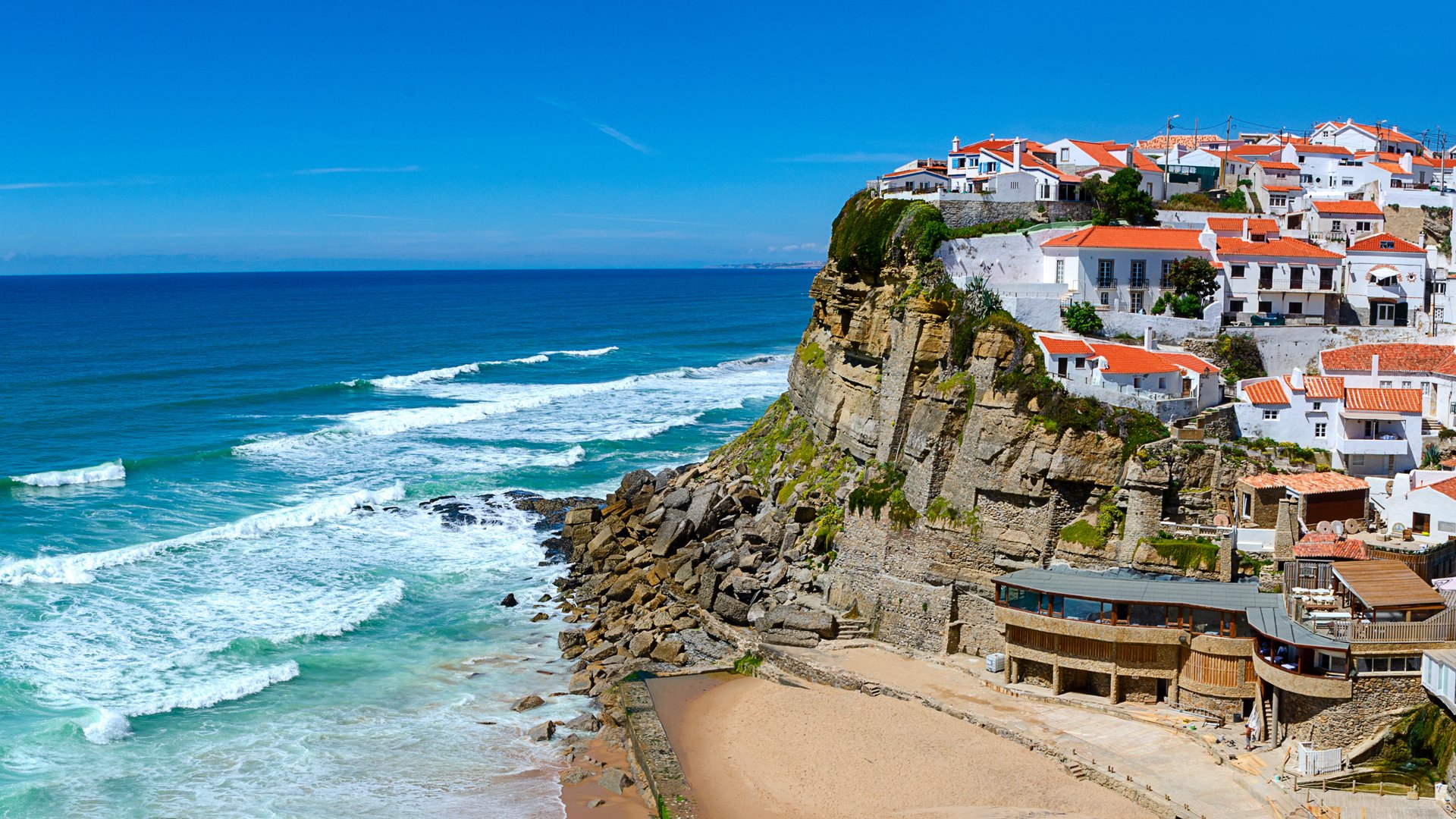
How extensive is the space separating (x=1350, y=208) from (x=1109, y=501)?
2398cm

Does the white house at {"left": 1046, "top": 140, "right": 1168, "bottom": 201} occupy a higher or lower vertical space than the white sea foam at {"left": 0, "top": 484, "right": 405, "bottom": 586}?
higher

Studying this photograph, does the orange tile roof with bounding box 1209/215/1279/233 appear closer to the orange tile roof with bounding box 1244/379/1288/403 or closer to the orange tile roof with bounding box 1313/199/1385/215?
the orange tile roof with bounding box 1313/199/1385/215

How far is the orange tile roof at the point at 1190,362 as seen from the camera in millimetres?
32750

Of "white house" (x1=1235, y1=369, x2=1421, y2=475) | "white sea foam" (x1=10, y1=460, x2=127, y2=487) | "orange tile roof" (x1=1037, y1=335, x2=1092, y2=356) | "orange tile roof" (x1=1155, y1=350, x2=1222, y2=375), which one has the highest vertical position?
"orange tile roof" (x1=1037, y1=335, x2=1092, y2=356)

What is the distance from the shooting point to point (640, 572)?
131ft

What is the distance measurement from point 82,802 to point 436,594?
Answer: 1496 centimetres

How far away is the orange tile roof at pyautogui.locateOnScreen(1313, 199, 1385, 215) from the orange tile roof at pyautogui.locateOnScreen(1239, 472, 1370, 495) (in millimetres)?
20455

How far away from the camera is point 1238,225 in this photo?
4247 centimetres

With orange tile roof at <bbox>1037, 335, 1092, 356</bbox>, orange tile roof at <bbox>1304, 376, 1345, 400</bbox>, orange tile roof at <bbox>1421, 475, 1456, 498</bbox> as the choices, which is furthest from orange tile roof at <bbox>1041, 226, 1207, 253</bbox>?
orange tile roof at <bbox>1421, 475, 1456, 498</bbox>

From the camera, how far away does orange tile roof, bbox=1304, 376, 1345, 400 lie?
103 ft

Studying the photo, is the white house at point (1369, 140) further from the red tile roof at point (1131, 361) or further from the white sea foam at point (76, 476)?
the white sea foam at point (76, 476)

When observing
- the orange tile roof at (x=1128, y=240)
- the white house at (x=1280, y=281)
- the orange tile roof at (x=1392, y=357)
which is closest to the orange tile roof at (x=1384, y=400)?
the orange tile roof at (x=1392, y=357)

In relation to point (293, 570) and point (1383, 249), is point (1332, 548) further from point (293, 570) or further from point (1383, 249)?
point (293, 570)

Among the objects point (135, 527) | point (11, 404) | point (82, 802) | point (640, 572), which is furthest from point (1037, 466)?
point (11, 404)
